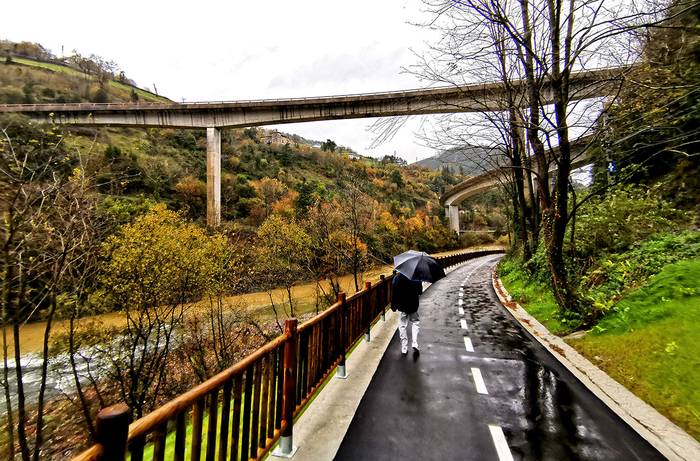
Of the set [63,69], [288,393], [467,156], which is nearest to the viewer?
[288,393]

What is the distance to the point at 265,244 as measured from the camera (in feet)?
78.2

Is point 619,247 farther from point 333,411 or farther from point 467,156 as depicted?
point 333,411

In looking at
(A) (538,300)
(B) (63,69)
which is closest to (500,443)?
(A) (538,300)

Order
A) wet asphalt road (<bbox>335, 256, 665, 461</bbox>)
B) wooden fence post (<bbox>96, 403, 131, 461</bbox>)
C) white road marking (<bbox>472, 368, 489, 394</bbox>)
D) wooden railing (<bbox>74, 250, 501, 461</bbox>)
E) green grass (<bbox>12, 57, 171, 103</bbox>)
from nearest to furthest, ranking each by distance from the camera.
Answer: wooden fence post (<bbox>96, 403, 131, 461</bbox>), wooden railing (<bbox>74, 250, 501, 461</bbox>), wet asphalt road (<bbox>335, 256, 665, 461</bbox>), white road marking (<bbox>472, 368, 489, 394</bbox>), green grass (<bbox>12, 57, 171, 103</bbox>)

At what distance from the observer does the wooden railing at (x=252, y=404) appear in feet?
5.43

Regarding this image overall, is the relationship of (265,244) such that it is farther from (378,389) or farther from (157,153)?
(157,153)

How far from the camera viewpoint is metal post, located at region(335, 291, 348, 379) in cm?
523

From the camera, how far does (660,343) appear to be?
5219 millimetres

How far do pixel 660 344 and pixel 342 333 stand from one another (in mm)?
5192

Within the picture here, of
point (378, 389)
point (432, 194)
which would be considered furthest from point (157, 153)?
point (432, 194)

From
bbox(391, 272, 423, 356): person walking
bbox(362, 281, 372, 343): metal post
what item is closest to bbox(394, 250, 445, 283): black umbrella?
bbox(391, 272, 423, 356): person walking

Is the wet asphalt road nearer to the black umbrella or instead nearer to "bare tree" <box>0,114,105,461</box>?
the black umbrella

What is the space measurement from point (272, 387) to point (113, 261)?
39.2ft

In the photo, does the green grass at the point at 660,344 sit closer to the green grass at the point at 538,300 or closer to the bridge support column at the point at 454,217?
the green grass at the point at 538,300
